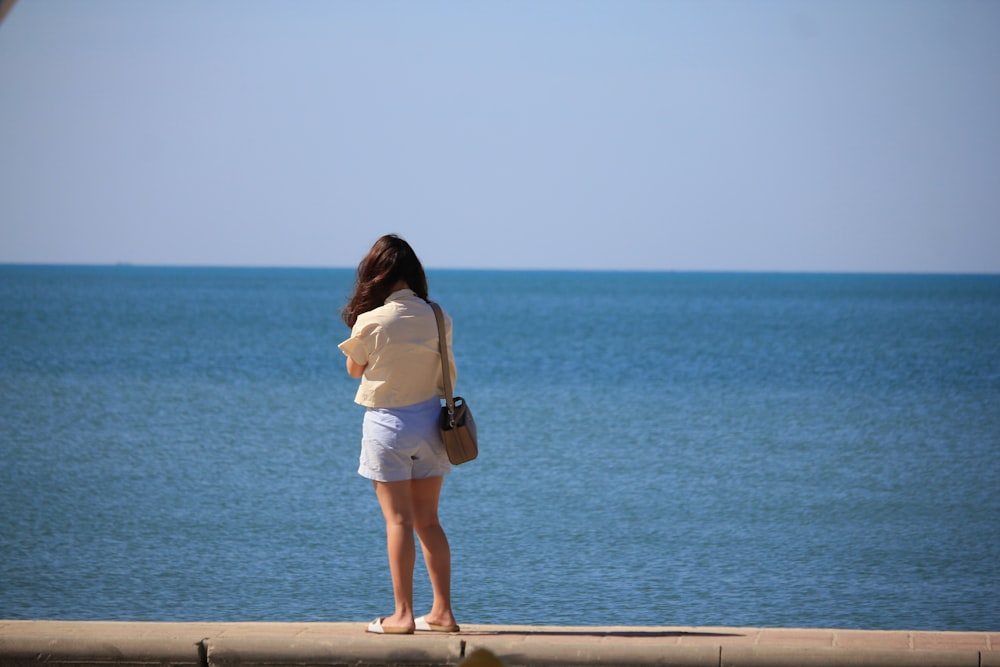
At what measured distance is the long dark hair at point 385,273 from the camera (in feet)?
16.6

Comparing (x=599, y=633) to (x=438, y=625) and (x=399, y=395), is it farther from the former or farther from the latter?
(x=399, y=395)

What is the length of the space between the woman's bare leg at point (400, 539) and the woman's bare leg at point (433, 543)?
7 cm

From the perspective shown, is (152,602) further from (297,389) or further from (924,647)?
(297,389)

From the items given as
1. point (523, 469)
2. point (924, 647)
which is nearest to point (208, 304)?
point (523, 469)

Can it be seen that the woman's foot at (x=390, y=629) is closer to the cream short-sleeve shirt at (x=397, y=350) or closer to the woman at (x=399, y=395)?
the woman at (x=399, y=395)

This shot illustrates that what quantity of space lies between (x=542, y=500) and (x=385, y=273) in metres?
8.58

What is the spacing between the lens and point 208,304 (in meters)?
85.4

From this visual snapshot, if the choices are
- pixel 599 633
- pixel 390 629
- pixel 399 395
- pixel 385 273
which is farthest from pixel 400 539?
pixel 385 273

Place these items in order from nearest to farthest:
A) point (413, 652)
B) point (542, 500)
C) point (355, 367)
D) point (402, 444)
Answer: point (413, 652), point (402, 444), point (355, 367), point (542, 500)

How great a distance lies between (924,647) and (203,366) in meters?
30.7

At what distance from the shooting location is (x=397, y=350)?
503 cm

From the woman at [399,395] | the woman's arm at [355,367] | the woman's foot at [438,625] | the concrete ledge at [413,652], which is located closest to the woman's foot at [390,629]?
the woman at [399,395]

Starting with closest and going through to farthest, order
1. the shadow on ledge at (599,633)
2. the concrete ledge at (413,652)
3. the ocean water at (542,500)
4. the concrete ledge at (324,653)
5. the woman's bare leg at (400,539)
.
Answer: the concrete ledge at (413,652) < the concrete ledge at (324,653) < the shadow on ledge at (599,633) < the woman's bare leg at (400,539) < the ocean water at (542,500)

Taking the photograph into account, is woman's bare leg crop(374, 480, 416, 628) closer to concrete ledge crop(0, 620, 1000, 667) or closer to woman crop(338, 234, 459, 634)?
woman crop(338, 234, 459, 634)
